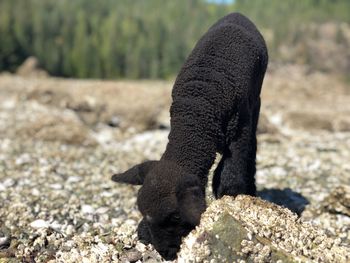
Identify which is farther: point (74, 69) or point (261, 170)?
point (74, 69)

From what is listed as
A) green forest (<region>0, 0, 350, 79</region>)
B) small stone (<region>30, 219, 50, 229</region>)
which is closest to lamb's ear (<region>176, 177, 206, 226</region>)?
small stone (<region>30, 219, 50, 229</region>)

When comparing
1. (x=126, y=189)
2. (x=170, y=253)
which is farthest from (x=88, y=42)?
(x=170, y=253)

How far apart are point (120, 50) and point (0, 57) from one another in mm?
23587

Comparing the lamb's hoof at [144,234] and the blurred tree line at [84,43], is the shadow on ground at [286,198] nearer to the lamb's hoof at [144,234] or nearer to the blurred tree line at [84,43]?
the lamb's hoof at [144,234]

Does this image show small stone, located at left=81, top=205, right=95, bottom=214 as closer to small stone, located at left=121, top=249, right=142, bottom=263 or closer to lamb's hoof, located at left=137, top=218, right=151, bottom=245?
lamb's hoof, located at left=137, top=218, right=151, bottom=245

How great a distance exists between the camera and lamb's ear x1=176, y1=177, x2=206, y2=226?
4.64 m

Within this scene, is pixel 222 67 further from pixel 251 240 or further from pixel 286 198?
pixel 286 198

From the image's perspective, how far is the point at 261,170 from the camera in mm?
10891

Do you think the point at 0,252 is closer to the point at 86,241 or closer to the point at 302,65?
the point at 86,241

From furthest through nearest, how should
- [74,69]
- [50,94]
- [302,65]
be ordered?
[302,65], [74,69], [50,94]

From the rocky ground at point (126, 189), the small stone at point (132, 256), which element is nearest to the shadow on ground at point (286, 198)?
the rocky ground at point (126, 189)

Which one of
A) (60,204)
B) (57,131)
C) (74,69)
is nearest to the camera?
(60,204)

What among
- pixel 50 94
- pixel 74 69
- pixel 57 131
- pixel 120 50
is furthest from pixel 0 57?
pixel 57 131

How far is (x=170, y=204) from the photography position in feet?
15.5
